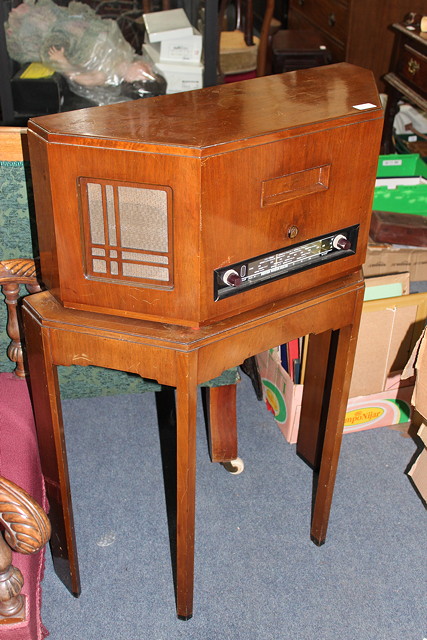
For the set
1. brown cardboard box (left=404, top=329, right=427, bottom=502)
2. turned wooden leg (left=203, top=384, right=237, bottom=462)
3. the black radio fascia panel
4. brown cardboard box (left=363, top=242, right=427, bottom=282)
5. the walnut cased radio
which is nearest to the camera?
the walnut cased radio

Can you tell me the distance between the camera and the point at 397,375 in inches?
79.6

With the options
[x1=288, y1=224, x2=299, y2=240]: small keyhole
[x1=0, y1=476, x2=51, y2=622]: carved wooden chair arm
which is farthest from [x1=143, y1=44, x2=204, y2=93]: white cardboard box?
[x1=0, y1=476, x2=51, y2=622]: carved wooden chair arm

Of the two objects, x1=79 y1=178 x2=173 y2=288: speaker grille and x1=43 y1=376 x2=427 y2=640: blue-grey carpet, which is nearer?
x1=79 y1=178 x2=173 y2=288: speaker grille

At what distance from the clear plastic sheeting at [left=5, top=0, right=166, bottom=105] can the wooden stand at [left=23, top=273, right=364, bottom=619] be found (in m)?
1.90

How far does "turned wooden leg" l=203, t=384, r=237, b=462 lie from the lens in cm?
184

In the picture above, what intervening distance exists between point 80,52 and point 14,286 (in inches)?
71.4

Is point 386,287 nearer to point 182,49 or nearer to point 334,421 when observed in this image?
point 334,421

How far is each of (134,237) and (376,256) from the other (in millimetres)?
1728

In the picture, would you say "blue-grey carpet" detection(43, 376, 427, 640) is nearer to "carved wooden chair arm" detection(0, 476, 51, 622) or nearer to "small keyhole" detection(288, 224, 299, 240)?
"carved wooden chair arm" detection(0, 476, 51, 622)

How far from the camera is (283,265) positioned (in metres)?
1.20

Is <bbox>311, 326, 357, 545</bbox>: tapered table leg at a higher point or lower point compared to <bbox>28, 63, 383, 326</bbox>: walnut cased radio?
lower

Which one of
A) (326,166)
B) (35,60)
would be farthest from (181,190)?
(35,60)

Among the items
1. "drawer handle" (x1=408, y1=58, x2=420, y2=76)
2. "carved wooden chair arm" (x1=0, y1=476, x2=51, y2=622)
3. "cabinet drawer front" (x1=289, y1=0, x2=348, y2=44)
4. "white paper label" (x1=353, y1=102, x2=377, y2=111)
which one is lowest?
"carved wooden chair arm" (x1=0, y1=476, x2=51, y2=622)

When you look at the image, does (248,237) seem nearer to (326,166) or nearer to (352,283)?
(326,166)
